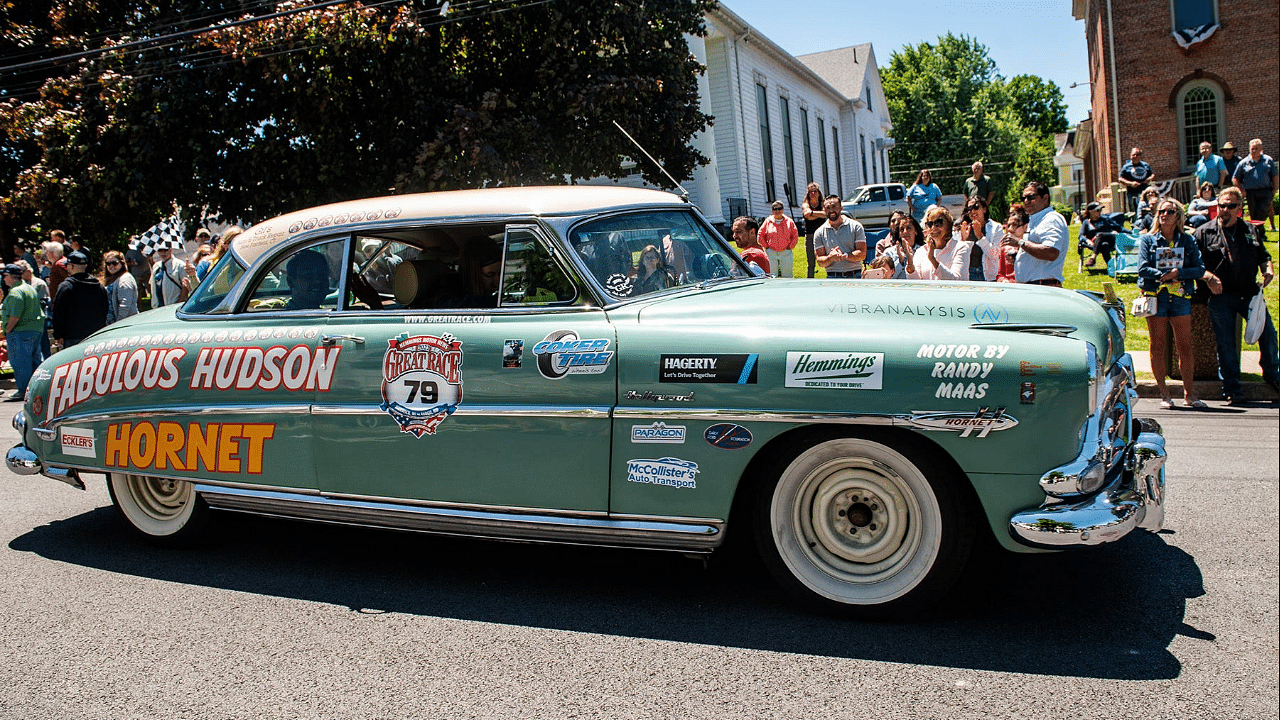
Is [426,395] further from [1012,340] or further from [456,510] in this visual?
[1012,340]

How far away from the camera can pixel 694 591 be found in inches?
172

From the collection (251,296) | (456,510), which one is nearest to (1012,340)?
(456,510)

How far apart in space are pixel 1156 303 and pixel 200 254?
988 centimetres

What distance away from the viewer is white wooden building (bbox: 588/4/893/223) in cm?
2799

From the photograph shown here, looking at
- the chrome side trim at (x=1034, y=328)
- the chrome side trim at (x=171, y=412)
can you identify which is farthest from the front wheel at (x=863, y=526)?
the chrome side trim at (x=171, y=412)

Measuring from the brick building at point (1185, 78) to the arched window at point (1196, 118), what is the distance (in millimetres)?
28

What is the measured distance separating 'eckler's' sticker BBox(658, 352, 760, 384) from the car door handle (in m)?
1.54

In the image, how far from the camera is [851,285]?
14.7ft

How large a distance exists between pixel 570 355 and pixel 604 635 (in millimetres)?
1163

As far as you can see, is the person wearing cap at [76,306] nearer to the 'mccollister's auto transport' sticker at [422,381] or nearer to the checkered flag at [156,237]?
the checkered flag at [156,237]

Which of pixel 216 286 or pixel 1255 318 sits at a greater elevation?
pixel 216 286

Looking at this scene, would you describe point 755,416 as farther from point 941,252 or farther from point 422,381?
point 941,252

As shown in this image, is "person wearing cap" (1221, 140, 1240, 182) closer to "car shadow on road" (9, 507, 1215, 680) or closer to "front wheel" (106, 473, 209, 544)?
"car shadow on road" (9, 507, 1215, 680)

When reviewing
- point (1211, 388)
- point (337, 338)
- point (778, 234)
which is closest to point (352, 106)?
point (778, 234)
